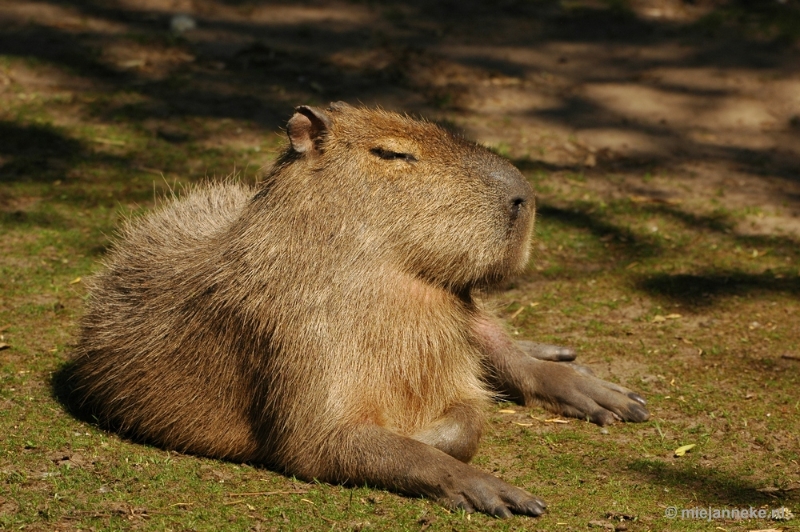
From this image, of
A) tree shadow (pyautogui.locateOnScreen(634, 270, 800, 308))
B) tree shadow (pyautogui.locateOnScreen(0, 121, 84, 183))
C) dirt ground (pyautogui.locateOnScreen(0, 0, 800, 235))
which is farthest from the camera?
dirt ground (pyautogui.locateOnScreen(0, 0, 800, 235))

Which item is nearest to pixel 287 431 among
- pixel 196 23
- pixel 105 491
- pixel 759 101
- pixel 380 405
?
pixel 380 405

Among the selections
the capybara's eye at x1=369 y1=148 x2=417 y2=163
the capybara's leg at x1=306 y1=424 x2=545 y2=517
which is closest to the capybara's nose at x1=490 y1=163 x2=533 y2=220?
the capybara's eye at x1=369 y1=148 x2=417 y2=163

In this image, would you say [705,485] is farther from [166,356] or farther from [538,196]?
[538,196]

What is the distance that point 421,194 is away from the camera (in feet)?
10.9

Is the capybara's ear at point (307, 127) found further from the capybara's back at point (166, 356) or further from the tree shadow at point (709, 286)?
the tree shadow at point (709, 286)

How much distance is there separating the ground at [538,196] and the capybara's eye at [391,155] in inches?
41.4

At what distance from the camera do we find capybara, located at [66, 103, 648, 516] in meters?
3.21

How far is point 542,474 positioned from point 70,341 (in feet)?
6.82

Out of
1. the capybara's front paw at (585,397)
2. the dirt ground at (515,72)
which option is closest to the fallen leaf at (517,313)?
the capybara's front paw at (585,397)

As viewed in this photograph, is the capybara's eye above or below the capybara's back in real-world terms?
above

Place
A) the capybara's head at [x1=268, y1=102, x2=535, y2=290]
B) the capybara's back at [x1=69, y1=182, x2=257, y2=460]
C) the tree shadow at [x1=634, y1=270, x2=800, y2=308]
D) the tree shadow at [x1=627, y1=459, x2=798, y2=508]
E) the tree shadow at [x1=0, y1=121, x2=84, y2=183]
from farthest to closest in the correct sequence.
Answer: the tree shadow at [x1=0, y1=121, x2=84, y2=183] → the tree shadow at [x1=634, y1=270, x2=800, y2=308] → the capybara's back at [x1=69, y1=182, x2=257, y2=460] → the capybara's head at [x1=268, y1=102, x2=535, y2=290] → the tree shadow at [x1=627, y1=459, x2=798, y2=508]

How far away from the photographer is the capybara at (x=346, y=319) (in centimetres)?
321

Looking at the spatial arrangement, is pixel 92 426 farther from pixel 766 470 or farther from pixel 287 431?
pixel 766 470

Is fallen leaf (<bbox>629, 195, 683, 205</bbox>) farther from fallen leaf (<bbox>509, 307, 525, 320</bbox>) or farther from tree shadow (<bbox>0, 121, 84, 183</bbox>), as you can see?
tree shadow (<bbox>0, 121, 84, 183</bbox>)
